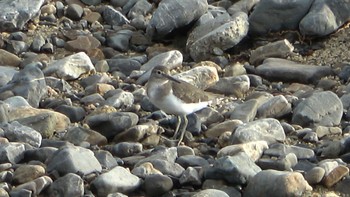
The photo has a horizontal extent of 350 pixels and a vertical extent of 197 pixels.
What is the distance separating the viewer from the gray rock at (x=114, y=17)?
523 inches

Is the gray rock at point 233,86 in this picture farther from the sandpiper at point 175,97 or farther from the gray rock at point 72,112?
the gray rock at point 72,112

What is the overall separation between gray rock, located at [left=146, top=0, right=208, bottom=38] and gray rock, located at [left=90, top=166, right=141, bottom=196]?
15.4ft

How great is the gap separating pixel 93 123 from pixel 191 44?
3102 millimetres

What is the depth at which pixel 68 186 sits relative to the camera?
7.62 metres

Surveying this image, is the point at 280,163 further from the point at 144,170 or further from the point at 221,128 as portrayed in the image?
the point at 221,128

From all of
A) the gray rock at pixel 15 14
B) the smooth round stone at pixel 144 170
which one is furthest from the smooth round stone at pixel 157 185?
the gray rock at pixel 15 14

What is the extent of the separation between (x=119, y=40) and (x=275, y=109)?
11.1ft

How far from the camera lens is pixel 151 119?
32.1ft

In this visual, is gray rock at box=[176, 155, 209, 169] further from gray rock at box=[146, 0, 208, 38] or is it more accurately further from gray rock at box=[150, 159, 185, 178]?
gray rock at box=[146, 0, 208, 38]

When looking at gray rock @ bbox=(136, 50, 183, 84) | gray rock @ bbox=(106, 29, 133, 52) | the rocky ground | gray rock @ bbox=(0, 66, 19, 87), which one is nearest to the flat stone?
the rocky ground

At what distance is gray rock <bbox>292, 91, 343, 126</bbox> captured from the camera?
31.5 feet

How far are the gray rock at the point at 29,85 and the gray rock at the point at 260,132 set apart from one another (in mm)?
2309

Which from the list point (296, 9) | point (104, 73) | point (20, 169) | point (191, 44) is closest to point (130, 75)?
point (104, 73)

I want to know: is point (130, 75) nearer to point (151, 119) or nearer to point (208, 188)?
point (151, 119)
